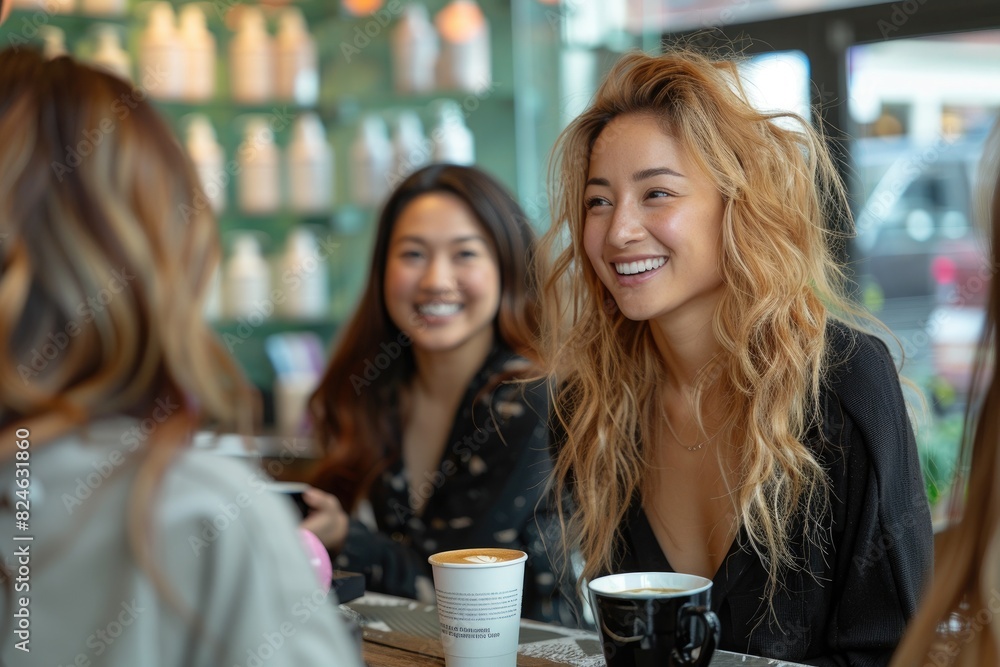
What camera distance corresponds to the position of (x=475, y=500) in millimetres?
2021

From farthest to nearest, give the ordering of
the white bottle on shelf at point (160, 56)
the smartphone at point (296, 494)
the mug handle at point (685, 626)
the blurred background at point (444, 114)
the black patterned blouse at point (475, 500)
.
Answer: the white bottle on shelf at point (160, 56)
the blurred background at point (444, 114)
the black patterned blouse at point (475, 500)
the smartphone at point (296, 494)
the mug handle at point (685, 626)

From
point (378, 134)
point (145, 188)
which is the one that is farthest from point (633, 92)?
point (378, 134)

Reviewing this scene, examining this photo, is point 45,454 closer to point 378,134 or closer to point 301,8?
point 378,134

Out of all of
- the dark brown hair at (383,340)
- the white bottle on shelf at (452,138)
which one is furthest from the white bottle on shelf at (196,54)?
the dark brown hair at (383,340)

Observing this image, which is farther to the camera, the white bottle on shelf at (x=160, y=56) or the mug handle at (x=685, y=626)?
the white bottle on shelf at (x=160, y=56)

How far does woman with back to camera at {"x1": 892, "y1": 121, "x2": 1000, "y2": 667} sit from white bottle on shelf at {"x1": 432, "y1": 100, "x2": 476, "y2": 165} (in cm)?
253

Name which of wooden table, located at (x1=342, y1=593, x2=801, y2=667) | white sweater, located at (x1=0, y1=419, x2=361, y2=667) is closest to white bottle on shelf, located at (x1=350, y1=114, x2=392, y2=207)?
wooden table, located at (x1=342, y1=593, x2=801, y2=667)

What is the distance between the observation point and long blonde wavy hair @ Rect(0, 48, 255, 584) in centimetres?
76

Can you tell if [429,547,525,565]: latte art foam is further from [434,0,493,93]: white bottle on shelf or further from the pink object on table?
[434,0,493,93]: white bottle on shelf

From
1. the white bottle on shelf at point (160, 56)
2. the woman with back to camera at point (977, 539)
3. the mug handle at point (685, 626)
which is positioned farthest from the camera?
the white bottle on shelf at point (160, 56)

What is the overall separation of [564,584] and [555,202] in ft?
2.09

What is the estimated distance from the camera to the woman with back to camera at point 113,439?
2.41 feet

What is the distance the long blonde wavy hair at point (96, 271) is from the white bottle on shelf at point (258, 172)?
256 centimetres

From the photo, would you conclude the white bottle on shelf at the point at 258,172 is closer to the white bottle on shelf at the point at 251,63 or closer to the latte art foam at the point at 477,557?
the white bottle on shelf at the point at 251,63
